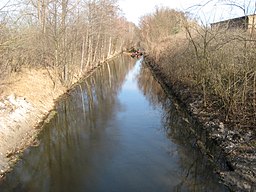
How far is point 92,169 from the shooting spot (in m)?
9.94

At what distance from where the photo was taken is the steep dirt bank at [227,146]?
853cm

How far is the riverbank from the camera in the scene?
1120cm

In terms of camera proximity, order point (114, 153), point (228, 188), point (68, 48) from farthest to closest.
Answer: point (68, 48), point (114, 153), point (228, 188)

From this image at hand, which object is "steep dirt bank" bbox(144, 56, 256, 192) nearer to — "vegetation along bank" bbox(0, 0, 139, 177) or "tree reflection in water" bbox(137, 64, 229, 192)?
"tree reflection in water" bbox(137, 64, 229, 192)

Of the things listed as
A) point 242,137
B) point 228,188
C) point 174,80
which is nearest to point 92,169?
point 228,188

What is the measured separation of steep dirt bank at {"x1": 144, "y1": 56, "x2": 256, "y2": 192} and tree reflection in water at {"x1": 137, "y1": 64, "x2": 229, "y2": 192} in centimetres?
27

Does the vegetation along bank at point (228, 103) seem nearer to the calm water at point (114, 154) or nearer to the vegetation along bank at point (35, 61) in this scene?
the calm water at point (114, 154)

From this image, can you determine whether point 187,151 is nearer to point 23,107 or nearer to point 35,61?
point 23,107

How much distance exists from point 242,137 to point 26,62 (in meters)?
16.7

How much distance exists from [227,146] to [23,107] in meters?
9.67

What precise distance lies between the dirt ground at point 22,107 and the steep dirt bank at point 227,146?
6.90 meters

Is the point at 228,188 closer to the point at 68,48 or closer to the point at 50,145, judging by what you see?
the point at 50,145

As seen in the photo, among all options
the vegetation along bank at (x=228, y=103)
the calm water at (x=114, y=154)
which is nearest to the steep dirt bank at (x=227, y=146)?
the vegetation along bank at (x=228, y=103)

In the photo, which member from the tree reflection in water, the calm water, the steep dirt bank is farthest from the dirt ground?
Result: the steep dirt bank
